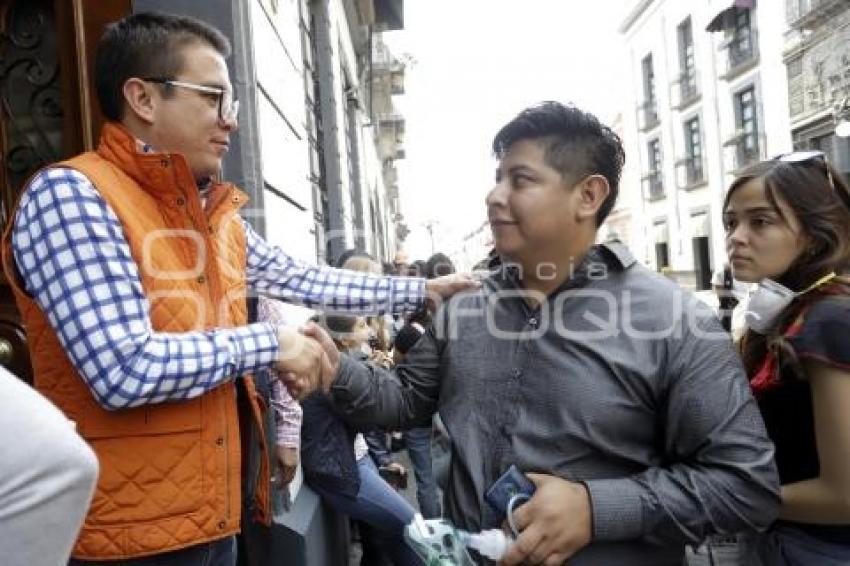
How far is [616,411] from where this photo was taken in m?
1.63

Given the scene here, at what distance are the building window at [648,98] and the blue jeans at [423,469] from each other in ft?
99.1

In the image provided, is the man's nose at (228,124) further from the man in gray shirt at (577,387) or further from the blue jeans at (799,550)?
the blue jeans at (799,550)

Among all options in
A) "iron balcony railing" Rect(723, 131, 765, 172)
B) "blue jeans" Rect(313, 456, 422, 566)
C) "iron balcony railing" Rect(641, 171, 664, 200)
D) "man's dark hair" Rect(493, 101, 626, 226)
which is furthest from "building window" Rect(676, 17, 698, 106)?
"man's dark hair" Rect(493, 101, 626, 226)

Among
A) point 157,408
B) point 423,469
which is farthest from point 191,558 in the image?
point 423,469

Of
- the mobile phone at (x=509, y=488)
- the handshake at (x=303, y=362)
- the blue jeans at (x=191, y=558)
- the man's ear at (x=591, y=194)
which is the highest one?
the man's ear at (x=591, y=194)

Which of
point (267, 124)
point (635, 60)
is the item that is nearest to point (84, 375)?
point (267, 124)

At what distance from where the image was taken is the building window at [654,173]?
107 feet

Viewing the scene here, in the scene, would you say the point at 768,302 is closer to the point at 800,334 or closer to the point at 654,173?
the point at 800,334

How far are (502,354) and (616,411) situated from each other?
1.01 ft

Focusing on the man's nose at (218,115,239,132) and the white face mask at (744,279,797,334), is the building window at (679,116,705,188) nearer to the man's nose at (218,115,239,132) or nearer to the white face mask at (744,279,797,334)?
the white face mask at (744,279,797,334)

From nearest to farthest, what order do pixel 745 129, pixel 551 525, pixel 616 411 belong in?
pixel 551 525 < pixel 616 411 < pixel 745 129

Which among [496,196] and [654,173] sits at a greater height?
[654,173]

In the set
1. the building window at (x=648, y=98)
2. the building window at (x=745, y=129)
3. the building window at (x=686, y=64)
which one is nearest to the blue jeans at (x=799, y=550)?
A: the building window at (x=745, y=129)

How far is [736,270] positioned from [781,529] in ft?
2.38
